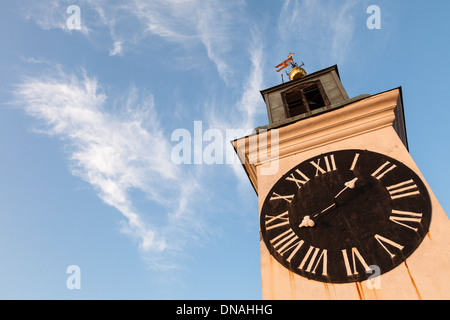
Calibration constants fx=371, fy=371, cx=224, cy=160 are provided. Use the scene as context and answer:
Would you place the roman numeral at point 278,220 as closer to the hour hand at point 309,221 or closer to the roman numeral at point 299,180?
the hour hand at point 309,221

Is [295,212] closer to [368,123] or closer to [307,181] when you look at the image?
[307,181]

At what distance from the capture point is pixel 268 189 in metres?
6.62

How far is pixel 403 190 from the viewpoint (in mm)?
5281

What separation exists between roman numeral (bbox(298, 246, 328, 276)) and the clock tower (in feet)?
0.05

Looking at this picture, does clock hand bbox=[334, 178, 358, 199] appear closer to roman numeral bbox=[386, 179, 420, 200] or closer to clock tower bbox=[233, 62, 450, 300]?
clock tower bbox=[233, 62, 450, 300]

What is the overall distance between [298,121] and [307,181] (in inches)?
66.5

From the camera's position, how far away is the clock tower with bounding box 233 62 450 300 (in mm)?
4418

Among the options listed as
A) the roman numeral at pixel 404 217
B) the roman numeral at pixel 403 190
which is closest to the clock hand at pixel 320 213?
the roman numeral at pixel 403 190

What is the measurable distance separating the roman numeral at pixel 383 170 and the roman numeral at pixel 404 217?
2.55 feet

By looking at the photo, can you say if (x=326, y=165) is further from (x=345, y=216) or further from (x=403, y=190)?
(x=403, y=190)

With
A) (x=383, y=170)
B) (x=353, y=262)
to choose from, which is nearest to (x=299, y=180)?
(x=383, y=170)

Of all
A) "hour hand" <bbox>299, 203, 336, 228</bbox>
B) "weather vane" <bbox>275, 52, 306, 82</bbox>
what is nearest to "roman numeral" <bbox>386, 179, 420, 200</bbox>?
"hour hand" <bbox>299, 203, 336, 228</bbox>
